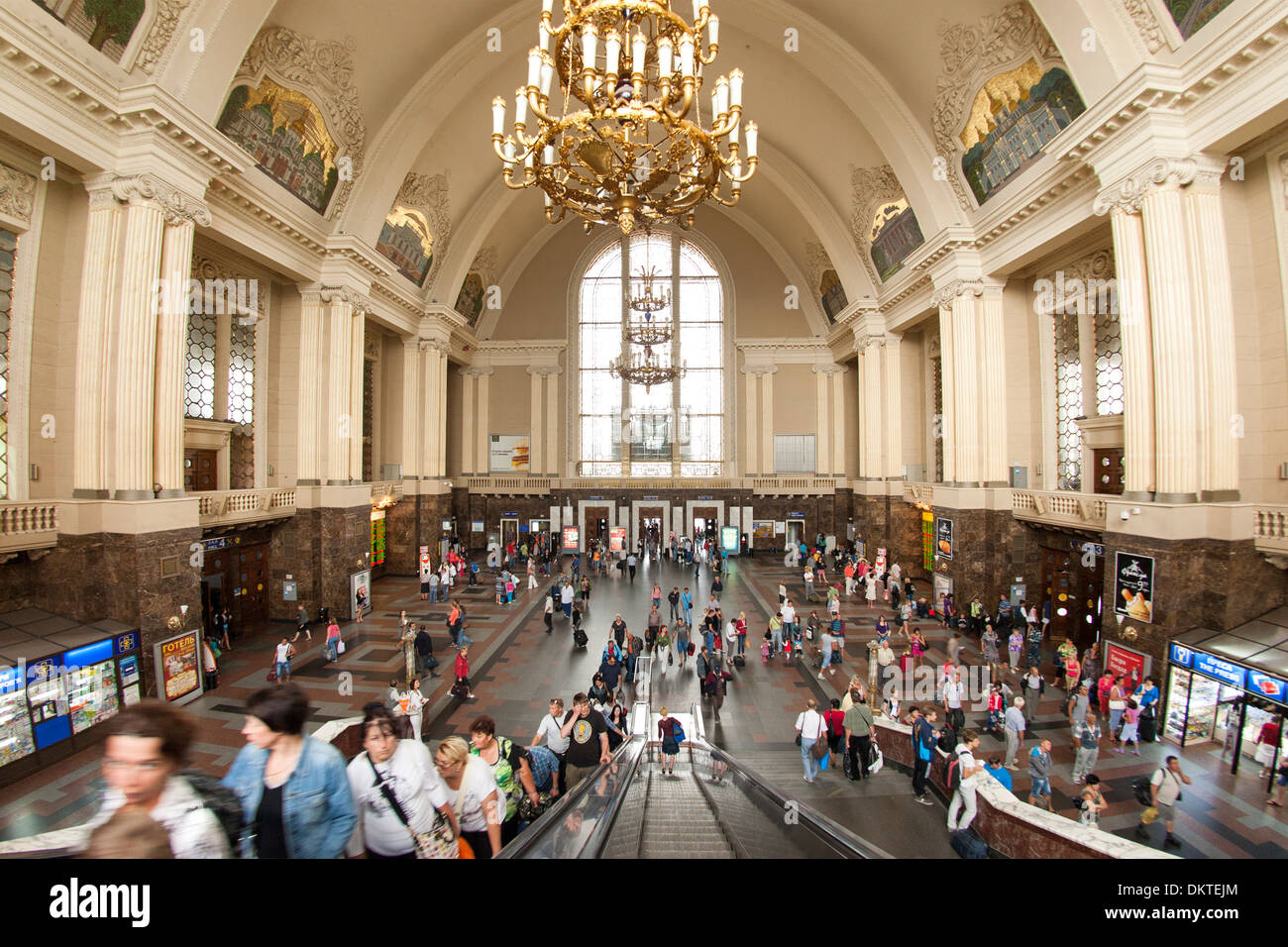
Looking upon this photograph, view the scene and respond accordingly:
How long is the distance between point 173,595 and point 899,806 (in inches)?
409

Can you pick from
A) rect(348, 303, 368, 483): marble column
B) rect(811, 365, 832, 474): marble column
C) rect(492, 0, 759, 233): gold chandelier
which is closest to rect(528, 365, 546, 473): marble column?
rect(348, 303, 368, 483): marble column

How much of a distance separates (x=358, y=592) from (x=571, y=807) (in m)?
11.5

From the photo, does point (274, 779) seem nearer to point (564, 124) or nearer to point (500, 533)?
point (564, 124)

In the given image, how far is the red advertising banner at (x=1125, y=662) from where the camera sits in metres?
7.51

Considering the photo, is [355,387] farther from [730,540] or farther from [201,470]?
[730,540]

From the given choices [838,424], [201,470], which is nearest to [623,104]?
[201,470]

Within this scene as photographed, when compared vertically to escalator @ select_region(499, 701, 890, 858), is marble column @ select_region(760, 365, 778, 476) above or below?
above

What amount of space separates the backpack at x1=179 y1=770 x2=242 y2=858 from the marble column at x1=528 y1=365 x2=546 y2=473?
2247 centimetres

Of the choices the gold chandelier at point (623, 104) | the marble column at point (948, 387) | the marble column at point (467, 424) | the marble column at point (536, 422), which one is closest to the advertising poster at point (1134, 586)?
the marble column at point (948, 387)

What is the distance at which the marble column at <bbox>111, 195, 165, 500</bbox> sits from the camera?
7.83m

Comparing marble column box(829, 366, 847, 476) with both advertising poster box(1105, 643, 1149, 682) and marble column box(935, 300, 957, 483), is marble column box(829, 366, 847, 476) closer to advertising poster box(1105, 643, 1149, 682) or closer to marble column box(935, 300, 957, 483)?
marble column box(935, 300, 957, 483)

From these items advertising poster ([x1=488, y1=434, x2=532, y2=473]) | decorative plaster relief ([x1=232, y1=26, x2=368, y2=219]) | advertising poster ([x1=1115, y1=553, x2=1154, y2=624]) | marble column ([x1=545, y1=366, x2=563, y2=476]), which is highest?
decorative plaster relief ([x1=232, y1=26, x2=368, y2=219])

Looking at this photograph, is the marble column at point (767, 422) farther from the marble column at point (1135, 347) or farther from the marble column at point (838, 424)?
the marble column at point (1135, 347)
